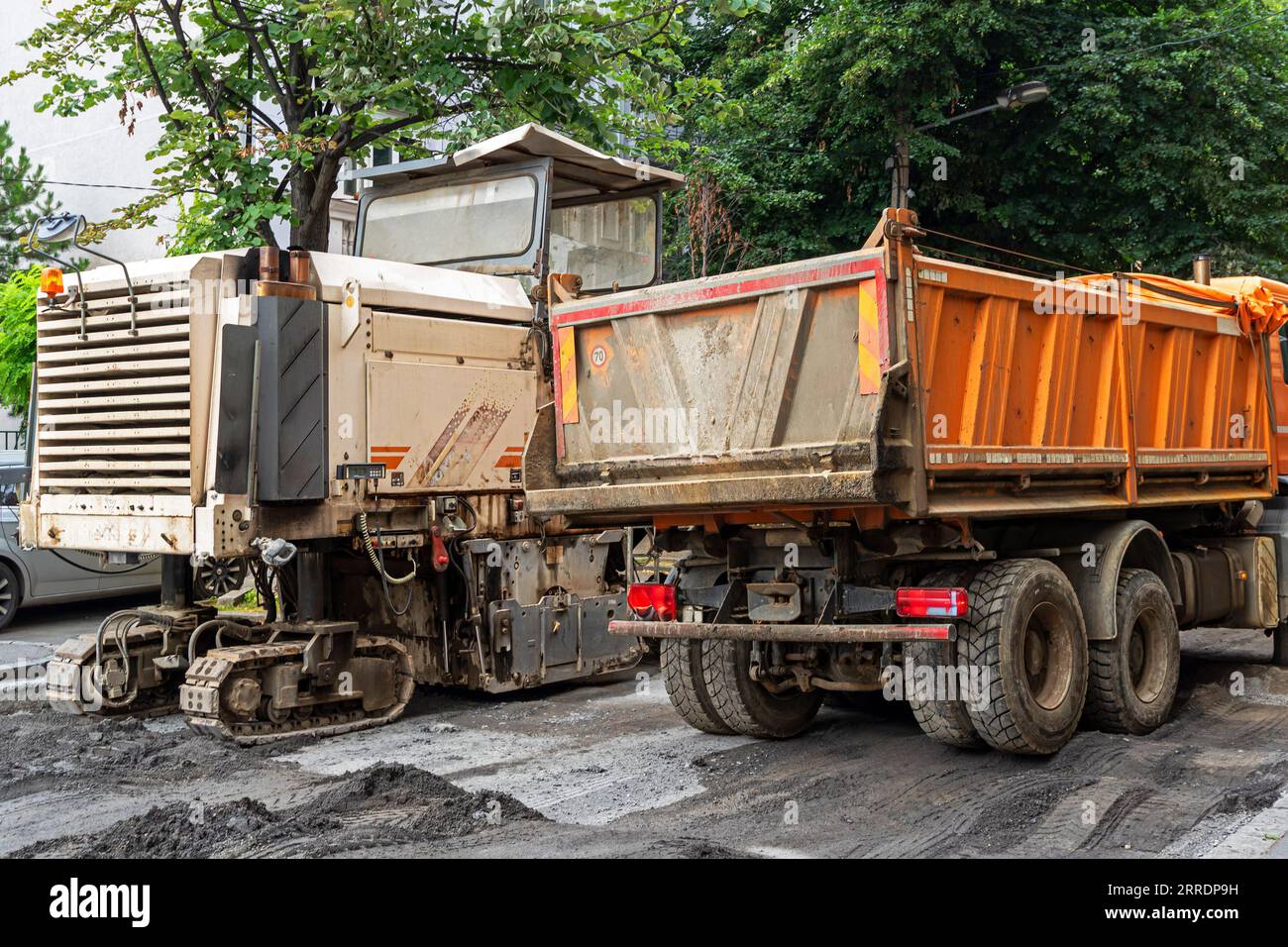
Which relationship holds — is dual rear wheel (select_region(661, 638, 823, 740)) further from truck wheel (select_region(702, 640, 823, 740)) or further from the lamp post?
the lamp post

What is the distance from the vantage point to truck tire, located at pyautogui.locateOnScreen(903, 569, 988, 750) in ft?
22.8

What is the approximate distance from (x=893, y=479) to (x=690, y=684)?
2.30 m

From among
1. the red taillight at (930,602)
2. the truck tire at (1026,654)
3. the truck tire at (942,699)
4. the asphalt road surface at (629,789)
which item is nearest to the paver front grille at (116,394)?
the asphalt road surface at (629,789)

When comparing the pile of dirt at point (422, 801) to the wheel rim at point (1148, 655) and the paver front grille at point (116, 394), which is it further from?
the wheel rim at point (1148, 655)

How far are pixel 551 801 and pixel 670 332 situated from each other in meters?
2.62

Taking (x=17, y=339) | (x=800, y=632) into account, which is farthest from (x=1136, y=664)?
(x=17, y=339)

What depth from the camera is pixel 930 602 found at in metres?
6.81

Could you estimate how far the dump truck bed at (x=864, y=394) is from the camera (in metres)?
6.48

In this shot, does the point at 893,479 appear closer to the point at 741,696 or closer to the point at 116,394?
the point at 741,696

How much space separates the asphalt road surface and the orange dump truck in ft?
1.25

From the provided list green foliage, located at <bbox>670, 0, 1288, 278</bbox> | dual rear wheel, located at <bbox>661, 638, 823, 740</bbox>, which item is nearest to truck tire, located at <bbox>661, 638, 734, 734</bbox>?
dual rear wheel, located at <bbox>661, 638, 823, 740</bbox>

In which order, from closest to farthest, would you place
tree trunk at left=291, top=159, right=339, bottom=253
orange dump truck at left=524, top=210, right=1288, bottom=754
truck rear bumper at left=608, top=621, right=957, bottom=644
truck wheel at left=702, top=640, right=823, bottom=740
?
orange dump truck at left=524, top=210, right=1288, bottom=754 < truck rear bumper at left=608, top=621, right=957, bottom=644 < truck wheel at left=702, top=640, right=823, bottom=740 < tree trunk at left=291, top=159, right=339, bottom=253
